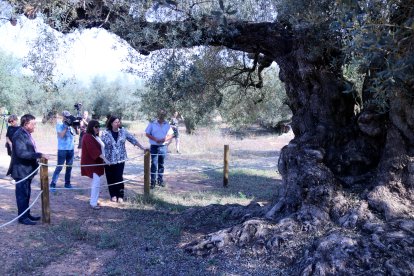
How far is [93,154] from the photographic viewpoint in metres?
8.03

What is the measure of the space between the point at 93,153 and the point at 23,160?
1.51 metres

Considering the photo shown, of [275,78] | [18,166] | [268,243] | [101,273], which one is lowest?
[101,273]

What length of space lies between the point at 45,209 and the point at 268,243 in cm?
381

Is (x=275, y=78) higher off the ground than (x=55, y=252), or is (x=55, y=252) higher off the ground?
(x=275, y=78)

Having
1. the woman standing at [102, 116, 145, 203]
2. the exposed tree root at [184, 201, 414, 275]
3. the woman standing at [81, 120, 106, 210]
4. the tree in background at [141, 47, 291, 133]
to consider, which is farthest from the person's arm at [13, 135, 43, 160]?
the exposed tree root at [184, 201, 414, 275]

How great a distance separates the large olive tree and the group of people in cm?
203

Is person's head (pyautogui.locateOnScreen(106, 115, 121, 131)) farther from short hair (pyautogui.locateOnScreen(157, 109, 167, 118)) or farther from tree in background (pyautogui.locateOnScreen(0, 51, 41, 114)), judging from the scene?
tree in background (pyautogui.locateOnScreen(0, 51, 41, 114))

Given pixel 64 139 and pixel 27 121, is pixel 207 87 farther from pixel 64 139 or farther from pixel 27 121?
pixel 64 139

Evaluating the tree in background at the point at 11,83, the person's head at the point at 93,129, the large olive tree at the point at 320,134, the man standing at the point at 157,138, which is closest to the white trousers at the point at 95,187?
the person's head at the point at 93,129

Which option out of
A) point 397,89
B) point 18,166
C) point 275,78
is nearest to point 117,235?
point 18,166

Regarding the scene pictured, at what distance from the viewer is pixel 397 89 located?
490 cm

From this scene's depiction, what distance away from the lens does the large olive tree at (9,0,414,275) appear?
4.64 metres

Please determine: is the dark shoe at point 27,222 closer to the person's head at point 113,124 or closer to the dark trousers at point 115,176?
the dark trousers at point 115,176

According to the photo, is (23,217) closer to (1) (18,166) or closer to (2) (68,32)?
(1) (18,166)
